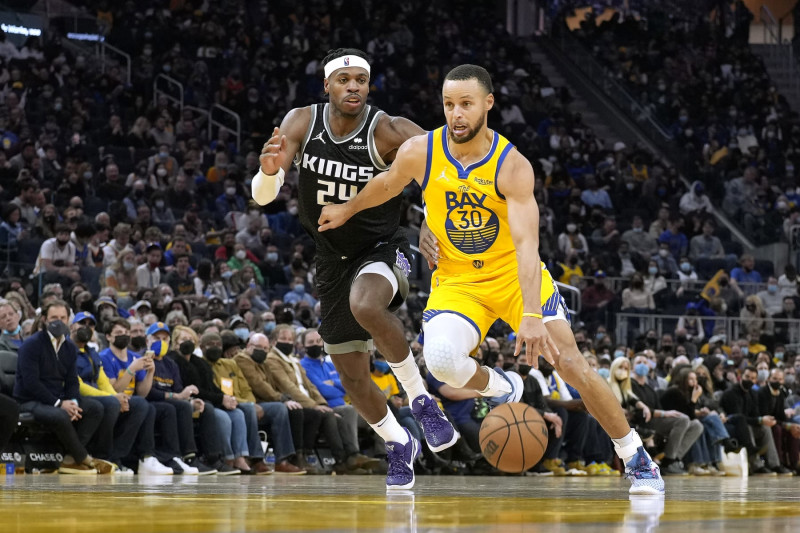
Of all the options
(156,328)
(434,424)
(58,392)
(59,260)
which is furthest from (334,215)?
(59,260)

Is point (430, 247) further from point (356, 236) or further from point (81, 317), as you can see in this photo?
point (81, 317)

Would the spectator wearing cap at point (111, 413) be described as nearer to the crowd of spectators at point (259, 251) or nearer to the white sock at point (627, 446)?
the crowd of spectators at point (259, 251)

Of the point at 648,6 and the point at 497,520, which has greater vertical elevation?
the point at 648,6

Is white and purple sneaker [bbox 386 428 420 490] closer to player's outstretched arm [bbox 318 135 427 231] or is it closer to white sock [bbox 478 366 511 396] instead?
white sock [bbox 478 366 511 396]

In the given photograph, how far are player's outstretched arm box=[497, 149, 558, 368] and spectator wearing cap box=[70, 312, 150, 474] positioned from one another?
236 inches

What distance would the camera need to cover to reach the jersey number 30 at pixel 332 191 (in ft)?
24.4

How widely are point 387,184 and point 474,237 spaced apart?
1.82 feet

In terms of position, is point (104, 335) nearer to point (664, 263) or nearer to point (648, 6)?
point (664, 263)

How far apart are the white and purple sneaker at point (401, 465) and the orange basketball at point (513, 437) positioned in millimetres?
676

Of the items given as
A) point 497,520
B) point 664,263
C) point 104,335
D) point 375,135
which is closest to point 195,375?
point 104,335

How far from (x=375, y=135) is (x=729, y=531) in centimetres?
423

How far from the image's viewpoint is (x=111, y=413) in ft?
37.0

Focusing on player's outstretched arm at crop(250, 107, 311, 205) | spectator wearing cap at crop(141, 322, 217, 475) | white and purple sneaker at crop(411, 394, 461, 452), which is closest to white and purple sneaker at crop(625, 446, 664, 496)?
white and purple sneaker at crop(411, 394, 461, 452)

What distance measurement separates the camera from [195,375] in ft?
40.9
